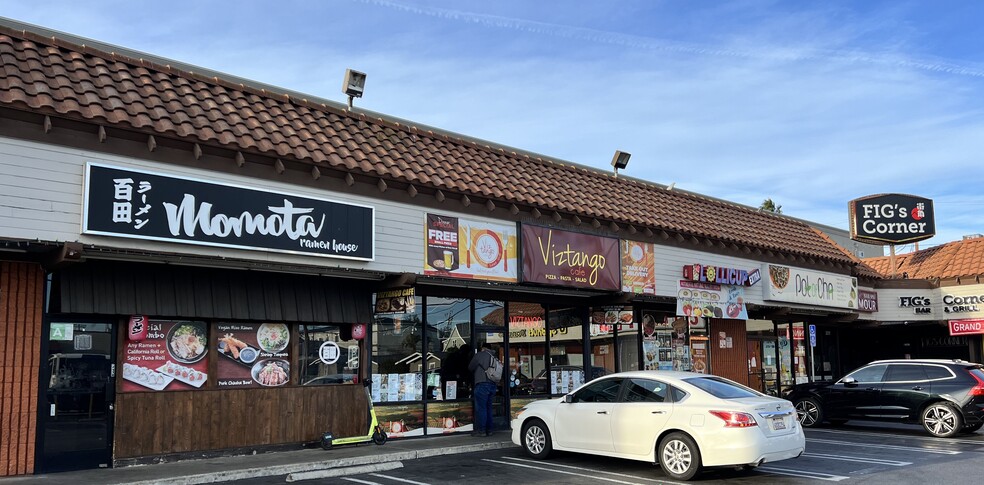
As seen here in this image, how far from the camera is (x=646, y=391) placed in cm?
1182

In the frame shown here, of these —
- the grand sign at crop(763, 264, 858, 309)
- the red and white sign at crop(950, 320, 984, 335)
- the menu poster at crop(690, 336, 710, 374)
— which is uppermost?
the grand sign at crop(763, 264, 858, 309)

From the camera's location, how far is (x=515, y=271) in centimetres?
1565

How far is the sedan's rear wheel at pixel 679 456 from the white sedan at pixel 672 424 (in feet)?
0.04

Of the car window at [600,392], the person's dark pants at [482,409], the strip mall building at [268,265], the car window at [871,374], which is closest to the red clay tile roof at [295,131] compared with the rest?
the strip mall building at [268,265]

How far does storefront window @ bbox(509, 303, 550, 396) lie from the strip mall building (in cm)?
5

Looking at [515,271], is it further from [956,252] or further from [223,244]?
[956,252]

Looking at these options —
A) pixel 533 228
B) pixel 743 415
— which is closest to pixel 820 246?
pixel 533 228

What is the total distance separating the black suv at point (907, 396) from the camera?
53.9 feet


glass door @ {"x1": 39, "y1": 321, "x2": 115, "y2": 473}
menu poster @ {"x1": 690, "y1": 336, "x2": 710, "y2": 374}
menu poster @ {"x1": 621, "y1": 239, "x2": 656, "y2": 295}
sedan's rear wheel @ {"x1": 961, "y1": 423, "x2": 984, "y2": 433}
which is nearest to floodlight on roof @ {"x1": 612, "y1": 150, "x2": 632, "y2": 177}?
menu poster @ {"x1": 621, "y1": 239, "x2": 656, "y2": 295}

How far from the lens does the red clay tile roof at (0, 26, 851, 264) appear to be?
10742mm

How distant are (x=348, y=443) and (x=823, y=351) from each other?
19.5 meters

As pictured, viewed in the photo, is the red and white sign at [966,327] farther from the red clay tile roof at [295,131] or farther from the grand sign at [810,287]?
the red clay tile roof at [295,131]

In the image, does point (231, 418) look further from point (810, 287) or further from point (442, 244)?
point (810, 287)

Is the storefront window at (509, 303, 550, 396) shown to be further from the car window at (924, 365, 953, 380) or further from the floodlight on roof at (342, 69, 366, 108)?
the car window at (924, 365, 953, 380)
